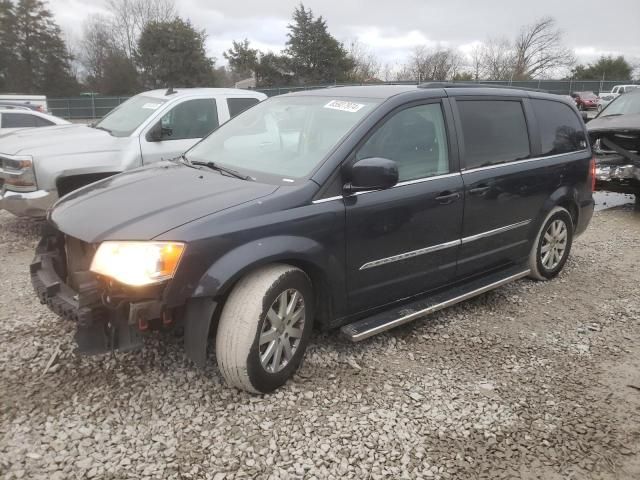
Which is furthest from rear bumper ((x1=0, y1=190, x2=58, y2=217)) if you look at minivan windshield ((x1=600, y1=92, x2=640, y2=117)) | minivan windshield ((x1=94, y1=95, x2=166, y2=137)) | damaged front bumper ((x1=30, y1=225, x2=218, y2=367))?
minivan windshield ((x1=600, y1=92, x2=640, y2=117))

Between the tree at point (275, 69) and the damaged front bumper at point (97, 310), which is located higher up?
the tree at point (275, 69)

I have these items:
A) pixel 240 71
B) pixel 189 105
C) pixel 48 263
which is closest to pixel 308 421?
pixel 48 263

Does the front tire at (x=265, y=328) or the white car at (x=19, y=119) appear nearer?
the front tire at (x=265, y=328)

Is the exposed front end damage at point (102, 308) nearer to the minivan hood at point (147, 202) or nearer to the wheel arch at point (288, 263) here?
the minivan hood at point (147, 202)

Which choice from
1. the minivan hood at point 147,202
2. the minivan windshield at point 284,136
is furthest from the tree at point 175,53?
the minivan hood at point 147,202

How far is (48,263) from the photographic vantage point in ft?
9.87

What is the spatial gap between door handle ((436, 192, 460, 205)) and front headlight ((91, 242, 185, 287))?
6.11 ft

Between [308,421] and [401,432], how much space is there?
50 cm

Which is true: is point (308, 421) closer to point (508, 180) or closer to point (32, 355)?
point (32, 355)

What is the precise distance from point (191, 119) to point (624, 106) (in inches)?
289

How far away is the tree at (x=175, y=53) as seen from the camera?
42625 mm

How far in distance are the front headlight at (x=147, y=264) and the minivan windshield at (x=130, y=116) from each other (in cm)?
405

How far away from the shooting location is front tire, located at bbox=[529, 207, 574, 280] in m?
4.60

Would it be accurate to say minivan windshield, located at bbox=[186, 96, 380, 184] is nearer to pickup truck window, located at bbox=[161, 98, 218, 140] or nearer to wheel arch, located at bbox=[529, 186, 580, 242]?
wheel arch, located at bbox=[529, 186, 580, 242]
